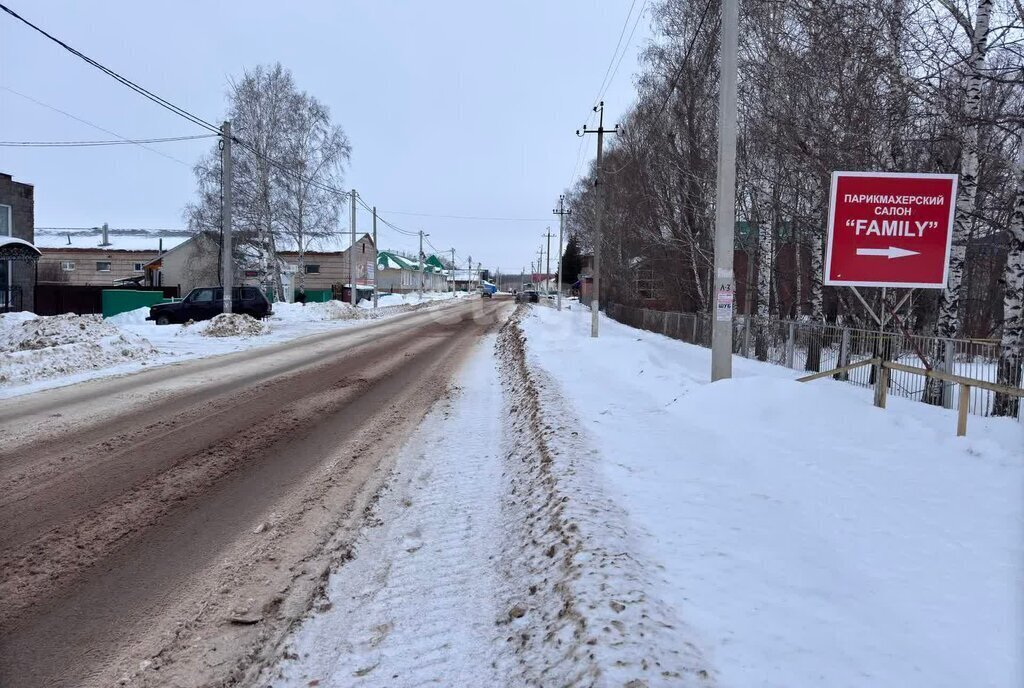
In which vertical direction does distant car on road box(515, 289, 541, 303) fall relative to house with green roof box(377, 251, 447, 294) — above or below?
below

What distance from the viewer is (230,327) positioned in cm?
2183

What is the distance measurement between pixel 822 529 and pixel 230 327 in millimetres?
21370

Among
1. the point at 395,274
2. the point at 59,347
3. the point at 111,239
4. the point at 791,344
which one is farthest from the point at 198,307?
the point at 395,274

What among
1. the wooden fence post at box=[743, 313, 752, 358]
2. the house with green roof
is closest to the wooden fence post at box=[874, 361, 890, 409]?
the wooden fence post at box=[743, 313, 752, 358]

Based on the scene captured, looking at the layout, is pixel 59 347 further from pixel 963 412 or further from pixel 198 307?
pixel 963 412

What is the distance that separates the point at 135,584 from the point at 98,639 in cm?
63

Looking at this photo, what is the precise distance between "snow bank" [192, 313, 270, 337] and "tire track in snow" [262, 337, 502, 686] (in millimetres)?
17380

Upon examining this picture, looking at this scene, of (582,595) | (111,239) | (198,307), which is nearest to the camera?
(582,595)

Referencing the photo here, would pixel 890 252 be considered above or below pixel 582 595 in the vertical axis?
above

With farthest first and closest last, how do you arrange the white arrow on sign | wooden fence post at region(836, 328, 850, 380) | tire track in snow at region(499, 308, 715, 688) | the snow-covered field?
the snow-covered field, wooden fence post at region(836, 328, 850, 380), the white arrow on sign, tire track in snow at region(499, 308, 715, 688)

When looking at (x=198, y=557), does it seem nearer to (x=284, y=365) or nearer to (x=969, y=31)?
(x=284, y=365)

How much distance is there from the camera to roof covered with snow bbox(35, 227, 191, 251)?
5600cm

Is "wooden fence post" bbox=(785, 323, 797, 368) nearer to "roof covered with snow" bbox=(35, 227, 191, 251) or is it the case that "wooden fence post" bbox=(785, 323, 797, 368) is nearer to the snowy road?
the snowy road

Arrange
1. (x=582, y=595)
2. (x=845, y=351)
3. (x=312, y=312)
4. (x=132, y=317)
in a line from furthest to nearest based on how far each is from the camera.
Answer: (x=312, y=312)
(x=132, y=317)
(x=845, y=351)
(x=582, y=595)
